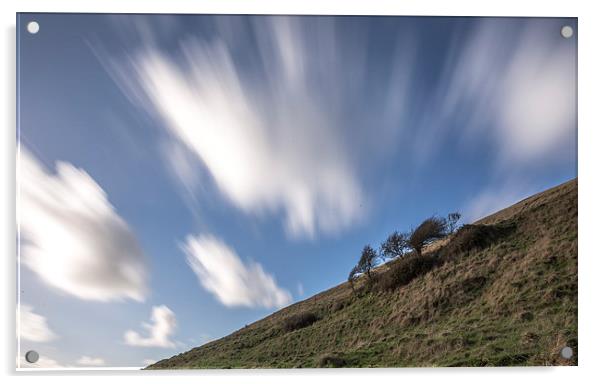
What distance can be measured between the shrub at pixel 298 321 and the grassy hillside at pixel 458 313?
0.01m

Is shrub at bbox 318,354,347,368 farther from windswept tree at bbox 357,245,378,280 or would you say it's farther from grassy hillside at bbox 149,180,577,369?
windswept tree at bbox 357,245,378,280

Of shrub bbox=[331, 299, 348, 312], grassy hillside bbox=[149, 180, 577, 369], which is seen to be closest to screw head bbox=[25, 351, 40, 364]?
grassy hillside bbox=[149, 180, 577, 369]

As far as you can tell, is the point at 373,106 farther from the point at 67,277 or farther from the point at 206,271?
the point at 67,277

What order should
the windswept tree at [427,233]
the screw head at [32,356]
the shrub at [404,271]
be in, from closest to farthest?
the screw head at [32,356], the windswept tree at [427,233], the shrub at [404,271]

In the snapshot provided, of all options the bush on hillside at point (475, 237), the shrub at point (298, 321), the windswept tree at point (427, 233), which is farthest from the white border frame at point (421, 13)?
the windswept tree at point (427, 233)

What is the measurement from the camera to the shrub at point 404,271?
15.0ft

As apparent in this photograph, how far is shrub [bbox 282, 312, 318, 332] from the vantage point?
4.47m

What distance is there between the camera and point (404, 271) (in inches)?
184

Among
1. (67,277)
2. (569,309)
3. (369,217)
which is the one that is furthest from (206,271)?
(569,309)

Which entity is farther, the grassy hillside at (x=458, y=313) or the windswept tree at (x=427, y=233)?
the windswept tree at (x=427, y=233)

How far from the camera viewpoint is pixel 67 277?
4301 mm

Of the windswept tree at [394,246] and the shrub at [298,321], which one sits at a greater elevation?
the windswept tree at [394,246]

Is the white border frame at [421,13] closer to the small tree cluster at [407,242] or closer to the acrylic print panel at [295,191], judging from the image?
the acrylic print panel at [295,191]

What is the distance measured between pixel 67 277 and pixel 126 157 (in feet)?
4.27
